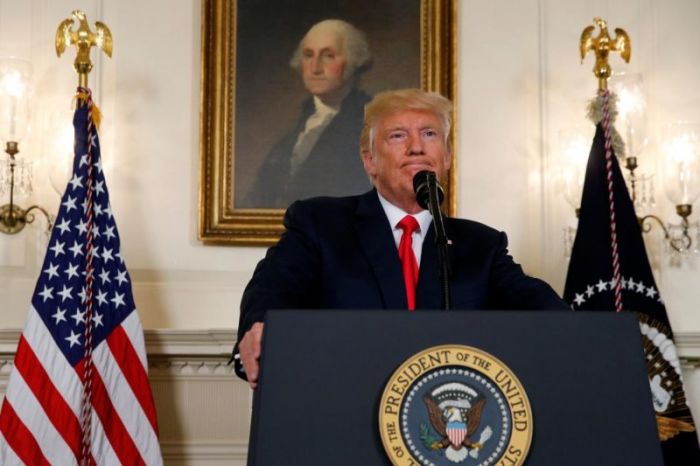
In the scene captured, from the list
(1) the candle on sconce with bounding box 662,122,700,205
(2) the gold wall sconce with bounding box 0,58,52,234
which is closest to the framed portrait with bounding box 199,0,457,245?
(2) the gold wall sconce with bounding box 0,58,52,234

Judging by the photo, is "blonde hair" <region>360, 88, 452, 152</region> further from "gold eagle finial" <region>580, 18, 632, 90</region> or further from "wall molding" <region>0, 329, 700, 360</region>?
"gold eagle finial" <region>580, 18, 632, 90</region>

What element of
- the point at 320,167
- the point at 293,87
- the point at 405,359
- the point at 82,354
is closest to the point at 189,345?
the point at 82,354

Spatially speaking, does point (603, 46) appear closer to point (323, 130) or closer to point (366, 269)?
point (323, 130)

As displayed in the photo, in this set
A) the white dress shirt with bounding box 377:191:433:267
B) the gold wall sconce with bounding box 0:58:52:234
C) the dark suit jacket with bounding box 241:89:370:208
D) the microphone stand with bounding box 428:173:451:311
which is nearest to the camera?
the microphone stand with bounding box 428:173:451:311

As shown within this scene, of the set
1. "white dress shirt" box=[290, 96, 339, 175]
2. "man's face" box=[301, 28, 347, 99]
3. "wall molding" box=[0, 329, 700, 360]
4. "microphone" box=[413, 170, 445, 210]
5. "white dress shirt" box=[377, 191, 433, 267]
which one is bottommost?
"wall molding" box=[0, 329, 700, 360]

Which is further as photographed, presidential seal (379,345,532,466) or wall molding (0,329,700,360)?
wall molding (0,329,700,360)

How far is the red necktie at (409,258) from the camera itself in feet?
8.29

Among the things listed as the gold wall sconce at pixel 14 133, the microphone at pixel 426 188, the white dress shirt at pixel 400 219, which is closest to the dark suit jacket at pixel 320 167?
the gold wall sconce at pixel 14 133

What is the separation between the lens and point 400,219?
277 centimetres

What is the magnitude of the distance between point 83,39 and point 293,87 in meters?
1.01

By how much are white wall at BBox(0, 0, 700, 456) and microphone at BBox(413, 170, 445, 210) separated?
2473 mm

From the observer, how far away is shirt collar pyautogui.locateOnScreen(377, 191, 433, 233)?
2.76 metres

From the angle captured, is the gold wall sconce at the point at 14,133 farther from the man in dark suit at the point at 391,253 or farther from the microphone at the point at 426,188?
the microphone at the point at 426,188

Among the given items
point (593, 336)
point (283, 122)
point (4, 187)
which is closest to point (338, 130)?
point (283, 122)
